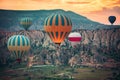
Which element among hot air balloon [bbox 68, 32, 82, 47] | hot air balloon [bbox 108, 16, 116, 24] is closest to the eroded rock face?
hot air balloon [bbox 68, 32, 82, 47]

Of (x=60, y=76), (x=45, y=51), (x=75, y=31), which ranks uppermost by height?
(x=75, y=31)

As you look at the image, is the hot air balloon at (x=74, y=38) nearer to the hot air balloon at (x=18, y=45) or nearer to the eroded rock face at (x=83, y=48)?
the eroded rock face at (x=83, y=48)

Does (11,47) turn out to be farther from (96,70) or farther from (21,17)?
(96,70)

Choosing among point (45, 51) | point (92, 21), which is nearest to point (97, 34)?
point (92, 21)

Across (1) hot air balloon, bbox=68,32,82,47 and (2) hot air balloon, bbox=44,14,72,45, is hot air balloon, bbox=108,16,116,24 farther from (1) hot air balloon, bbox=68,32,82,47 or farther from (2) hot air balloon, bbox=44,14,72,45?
(2) hot air balloon, bbox=44,14,72,45

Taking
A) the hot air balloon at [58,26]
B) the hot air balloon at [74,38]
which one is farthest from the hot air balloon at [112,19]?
the hot air balloon at [58,26]
